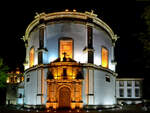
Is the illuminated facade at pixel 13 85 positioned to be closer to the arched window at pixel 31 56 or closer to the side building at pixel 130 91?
the arched window at pixel 31 56

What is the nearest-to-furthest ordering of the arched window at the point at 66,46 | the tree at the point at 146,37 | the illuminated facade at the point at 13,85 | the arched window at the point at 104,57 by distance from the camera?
the tree at the point at 146,37, the arched window at the point at 66,46, the arched window at the point at 104,57, the illuminated facade at the point at 13,85

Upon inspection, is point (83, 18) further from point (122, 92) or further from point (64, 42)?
point (122, 92)

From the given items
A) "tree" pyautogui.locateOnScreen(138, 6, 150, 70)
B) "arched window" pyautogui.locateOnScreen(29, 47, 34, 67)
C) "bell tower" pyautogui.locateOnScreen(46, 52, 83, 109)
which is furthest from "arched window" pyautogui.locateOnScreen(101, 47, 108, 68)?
"tree" pyautogui.locateOnScreen(138, 6, 150, 70)

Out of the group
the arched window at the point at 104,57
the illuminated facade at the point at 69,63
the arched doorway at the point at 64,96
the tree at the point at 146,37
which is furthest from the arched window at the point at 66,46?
the tree at the point at 146,37

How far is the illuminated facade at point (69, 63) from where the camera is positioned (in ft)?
102

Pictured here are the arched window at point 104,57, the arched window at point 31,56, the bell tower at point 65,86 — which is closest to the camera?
the bell tower at point 65,86

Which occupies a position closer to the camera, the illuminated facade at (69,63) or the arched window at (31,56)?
the illuminated facade at (69,63)

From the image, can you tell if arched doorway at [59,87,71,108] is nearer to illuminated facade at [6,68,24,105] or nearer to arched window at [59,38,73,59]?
arched window at [59,38,73,59]

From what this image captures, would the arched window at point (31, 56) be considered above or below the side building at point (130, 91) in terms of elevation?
above

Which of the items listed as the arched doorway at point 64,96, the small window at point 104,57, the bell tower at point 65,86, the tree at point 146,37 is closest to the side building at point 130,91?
the small window at point 104,57

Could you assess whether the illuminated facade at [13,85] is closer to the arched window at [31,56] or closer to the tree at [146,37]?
the arched window at [31,56]

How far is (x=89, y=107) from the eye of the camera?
31422 mm

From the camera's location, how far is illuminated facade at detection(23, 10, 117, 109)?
31062 mm

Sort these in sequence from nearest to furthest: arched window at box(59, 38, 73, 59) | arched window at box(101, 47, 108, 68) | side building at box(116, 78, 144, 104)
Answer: arched window at box(59, 38, 73, 59) → arched window at box(101, 47, 108, 68) → side building at box(116, 78, 144, 104)
